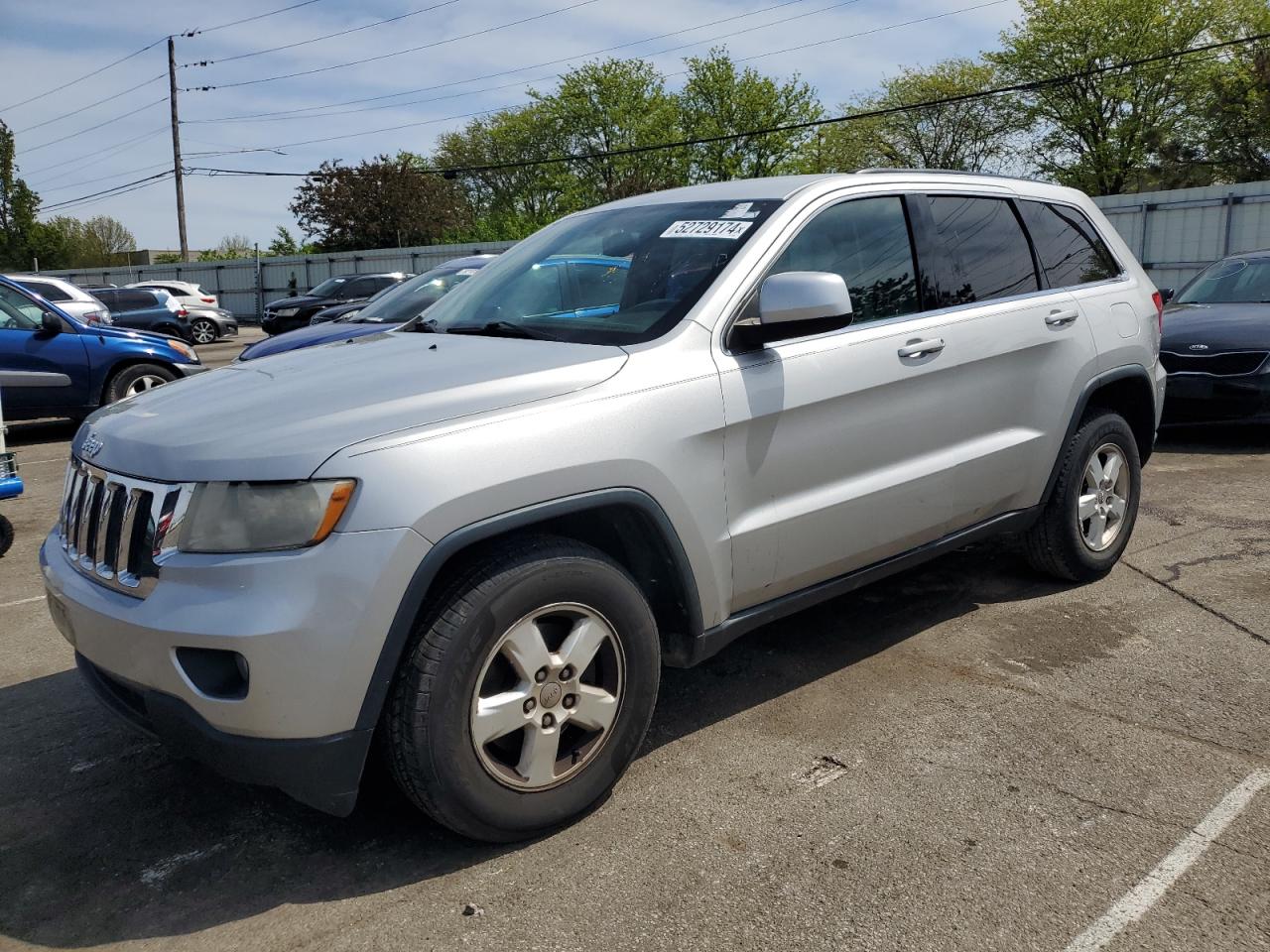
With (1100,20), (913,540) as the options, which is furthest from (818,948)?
(1100,20)

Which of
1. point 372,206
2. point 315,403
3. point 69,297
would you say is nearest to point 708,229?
point 315,403

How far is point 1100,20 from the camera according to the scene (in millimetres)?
49312

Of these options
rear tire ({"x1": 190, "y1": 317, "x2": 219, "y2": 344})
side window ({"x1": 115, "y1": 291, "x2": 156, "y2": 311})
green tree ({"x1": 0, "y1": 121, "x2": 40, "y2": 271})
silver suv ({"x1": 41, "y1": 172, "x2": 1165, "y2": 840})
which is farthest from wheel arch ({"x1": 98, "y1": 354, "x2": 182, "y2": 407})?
green tree ({"x1": 0, "y1": 121, "x2": 40, "y2": 271})

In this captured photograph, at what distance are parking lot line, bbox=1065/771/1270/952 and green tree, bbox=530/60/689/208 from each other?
59813mm

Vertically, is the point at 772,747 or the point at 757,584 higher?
the point at 757,584

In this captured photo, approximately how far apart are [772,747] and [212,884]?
65.9 inches

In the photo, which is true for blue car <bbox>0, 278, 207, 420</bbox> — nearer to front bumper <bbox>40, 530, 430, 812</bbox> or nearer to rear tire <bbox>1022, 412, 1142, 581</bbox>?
rear tire <bbox>1022, 412, 1142, 581</bbox>

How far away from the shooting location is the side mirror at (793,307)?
3.27 metres

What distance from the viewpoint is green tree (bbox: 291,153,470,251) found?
5247 centimetres

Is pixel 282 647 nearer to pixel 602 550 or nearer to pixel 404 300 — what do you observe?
pixel 602 550

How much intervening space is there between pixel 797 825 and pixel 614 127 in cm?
6531

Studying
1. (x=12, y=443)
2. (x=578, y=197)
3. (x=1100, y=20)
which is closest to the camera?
(x=12, y=443)

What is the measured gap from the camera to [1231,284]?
946cm

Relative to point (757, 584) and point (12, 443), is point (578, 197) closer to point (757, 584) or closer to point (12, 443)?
point (12, 443)
